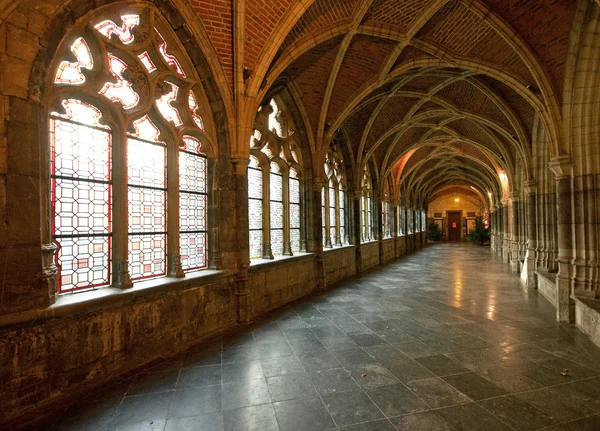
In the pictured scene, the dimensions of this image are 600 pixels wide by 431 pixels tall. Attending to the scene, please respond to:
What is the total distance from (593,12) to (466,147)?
37.5 feet

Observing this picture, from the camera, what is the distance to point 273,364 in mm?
3330

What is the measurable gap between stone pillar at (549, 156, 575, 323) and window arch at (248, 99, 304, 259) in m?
4.84

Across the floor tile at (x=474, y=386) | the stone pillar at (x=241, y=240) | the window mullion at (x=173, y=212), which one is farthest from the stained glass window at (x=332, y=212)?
the floor tile at (x=474, y=386)

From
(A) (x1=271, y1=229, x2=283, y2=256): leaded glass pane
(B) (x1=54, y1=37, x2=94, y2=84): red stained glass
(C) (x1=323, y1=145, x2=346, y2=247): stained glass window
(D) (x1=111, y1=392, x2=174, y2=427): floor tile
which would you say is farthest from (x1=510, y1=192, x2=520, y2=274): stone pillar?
(B) (x1=54, y1=37, x2=94, y2=84): red stained glass

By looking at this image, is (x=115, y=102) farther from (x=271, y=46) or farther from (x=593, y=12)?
(x=593, y=12)

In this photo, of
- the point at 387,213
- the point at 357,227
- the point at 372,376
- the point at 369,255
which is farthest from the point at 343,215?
the point at 372,376

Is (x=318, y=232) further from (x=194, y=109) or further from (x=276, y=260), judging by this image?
(x=194, y=109)

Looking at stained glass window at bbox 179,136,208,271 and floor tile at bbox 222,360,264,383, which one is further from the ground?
stained glass window at bbox 179,136,208,271

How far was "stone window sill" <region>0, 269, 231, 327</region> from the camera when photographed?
2570 mm

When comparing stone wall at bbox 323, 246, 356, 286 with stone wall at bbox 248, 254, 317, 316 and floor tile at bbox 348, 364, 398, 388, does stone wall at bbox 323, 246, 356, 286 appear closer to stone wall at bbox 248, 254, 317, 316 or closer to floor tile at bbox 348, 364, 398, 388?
stone wall at bbox 248, 254, 317, 316

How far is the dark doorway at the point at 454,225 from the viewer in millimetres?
32719

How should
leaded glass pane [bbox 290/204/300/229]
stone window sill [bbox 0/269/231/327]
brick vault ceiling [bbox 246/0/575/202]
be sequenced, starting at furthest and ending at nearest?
leaded glass pane [bbox 290/204/300/229] → brick vault ceiling [bbox 246/0/575/202] → stone window sill [bbox 0/269/231/327]

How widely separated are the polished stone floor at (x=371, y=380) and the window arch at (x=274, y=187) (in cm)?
173

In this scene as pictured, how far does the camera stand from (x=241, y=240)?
480 cm
